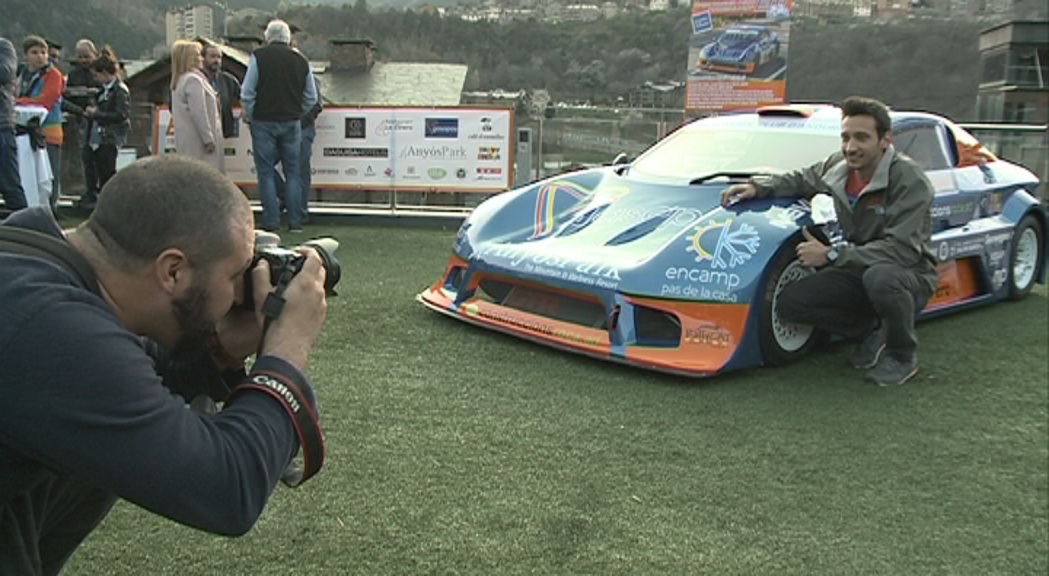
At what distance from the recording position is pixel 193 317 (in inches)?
53.2

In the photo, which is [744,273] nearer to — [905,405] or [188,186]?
[905,405]

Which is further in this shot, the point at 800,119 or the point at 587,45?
the point at 587,45

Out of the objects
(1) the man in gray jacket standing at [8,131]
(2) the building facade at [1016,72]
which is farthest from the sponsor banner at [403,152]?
(2) the building facade at [1016,72]

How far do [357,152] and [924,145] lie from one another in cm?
599

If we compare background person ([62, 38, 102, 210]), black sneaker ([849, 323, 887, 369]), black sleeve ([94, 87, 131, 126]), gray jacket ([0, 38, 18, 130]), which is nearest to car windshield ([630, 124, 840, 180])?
black sneaker ([849, 323, 887, 369])

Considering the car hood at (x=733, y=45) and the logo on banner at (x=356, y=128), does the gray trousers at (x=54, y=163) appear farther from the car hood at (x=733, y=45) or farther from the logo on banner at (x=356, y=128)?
the car hood at (x=733, y=45)

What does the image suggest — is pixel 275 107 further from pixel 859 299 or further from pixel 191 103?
pixel 859 299

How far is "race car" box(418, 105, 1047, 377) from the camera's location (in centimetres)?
409

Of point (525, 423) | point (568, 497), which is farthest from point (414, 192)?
point (568, 497)

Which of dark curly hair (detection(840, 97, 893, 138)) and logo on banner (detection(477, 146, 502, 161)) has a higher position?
dark curly hair (detection(840, 97, 893, 138))

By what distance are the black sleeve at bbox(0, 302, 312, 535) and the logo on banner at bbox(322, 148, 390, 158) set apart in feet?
28.0

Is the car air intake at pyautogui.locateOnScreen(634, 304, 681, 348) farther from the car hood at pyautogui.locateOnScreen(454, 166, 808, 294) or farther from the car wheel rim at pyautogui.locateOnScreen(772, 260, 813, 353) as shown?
the car wheel rim at pyautogui.locateOnScreen(772, 260, 813, 353)

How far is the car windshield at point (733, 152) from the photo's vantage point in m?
4.94

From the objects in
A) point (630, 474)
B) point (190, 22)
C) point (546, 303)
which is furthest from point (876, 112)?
point (190, 22)
